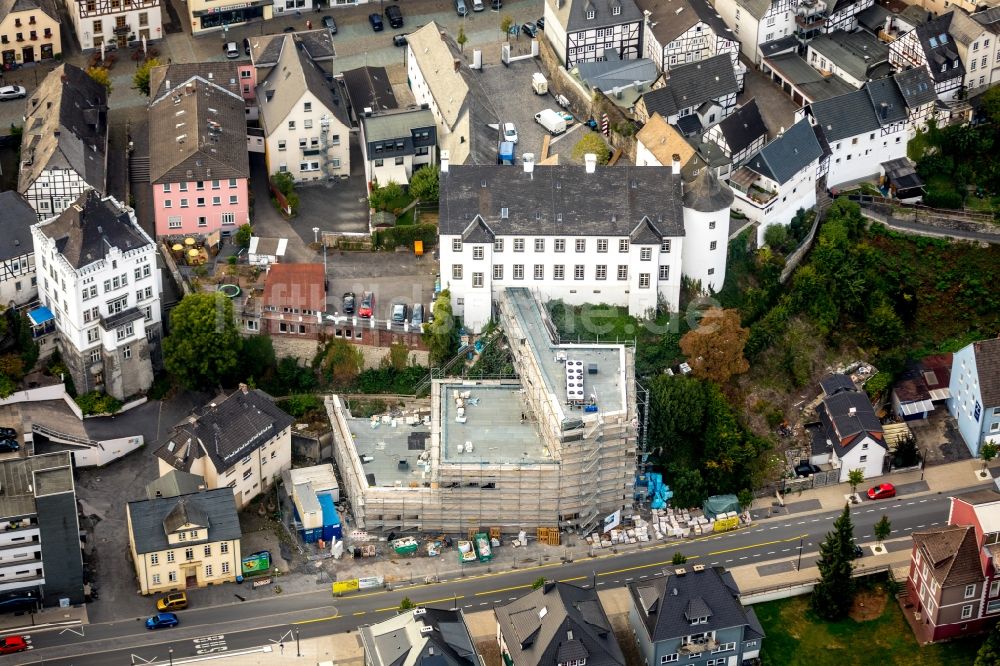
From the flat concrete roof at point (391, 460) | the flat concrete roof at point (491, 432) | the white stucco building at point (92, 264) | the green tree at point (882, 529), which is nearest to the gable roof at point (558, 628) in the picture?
the flat concrete roof at point (491, 432)

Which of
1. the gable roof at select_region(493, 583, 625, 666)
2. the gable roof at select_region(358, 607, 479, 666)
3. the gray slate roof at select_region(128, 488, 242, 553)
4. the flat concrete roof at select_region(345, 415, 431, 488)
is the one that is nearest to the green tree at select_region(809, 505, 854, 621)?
the gable roof at select_region(493, 583, 625, 666)

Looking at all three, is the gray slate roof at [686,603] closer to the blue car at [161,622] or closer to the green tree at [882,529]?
the green tree at [882,529]

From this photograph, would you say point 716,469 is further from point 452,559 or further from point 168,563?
point 168,563

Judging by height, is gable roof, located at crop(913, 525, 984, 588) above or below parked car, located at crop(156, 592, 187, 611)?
above

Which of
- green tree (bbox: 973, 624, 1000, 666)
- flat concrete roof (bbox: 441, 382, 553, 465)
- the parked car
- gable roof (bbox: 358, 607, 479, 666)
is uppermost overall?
flat concrete roof (bbox: 441, 382, 553, 465)

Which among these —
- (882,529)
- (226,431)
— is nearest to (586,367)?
(882,529)

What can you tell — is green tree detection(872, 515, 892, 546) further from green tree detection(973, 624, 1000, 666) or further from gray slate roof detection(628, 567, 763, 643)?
gray slate roof detection(628, 567, 763, 643)
